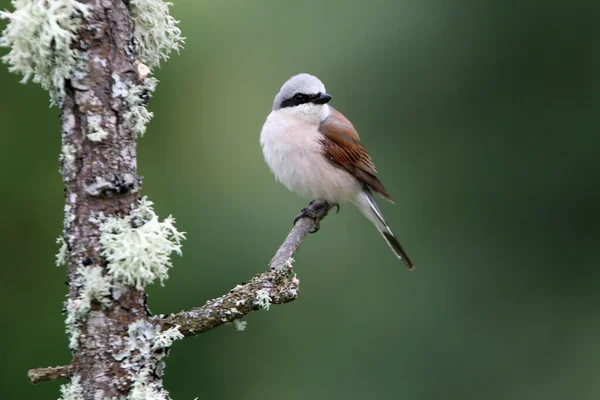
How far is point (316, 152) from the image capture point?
429 cm

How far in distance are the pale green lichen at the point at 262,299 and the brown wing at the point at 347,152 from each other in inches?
99.5

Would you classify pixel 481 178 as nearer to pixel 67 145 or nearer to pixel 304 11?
pixel 304 11

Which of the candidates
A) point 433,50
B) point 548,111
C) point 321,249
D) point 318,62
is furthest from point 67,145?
point 548,111

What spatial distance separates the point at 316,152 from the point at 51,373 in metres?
2.83

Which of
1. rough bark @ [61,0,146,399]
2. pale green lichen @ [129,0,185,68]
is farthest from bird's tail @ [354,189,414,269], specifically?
rough bark @ [61,0,146,399]

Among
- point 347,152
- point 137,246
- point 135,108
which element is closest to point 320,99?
point 347,152

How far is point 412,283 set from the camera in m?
4.98

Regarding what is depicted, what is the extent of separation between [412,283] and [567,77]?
190 centimetres

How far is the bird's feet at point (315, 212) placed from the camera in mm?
4120

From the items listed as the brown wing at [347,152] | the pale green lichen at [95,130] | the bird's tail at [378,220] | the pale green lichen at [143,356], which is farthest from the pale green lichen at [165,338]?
the bird's tail at [378,220]

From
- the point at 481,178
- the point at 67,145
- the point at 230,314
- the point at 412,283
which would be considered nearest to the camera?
the point at 67,145

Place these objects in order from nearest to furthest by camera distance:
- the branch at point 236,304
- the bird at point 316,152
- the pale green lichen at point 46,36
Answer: the pale green lichen at point 46,36
the branch at point 236,304
the bird at point 316,152

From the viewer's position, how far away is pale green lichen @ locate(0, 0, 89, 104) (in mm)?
1575

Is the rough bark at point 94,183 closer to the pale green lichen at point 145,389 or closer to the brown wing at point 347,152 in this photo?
the pale green lichen at point 145,389
